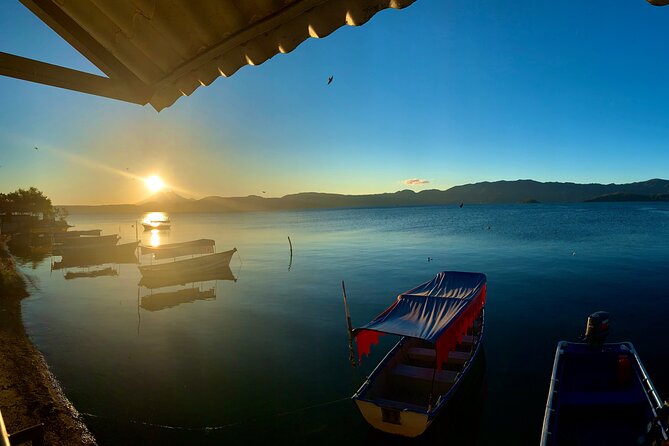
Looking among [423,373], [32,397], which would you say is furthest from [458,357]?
[32,397]

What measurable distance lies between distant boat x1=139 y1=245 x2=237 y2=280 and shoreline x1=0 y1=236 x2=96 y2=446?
18.3 metres

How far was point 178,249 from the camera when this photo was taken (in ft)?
180

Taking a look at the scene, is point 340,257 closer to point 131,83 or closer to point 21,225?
point 131,83

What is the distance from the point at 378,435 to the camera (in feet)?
47.5

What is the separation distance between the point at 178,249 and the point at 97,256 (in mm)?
23179

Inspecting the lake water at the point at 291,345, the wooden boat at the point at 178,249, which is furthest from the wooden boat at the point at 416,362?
the wooden boat at the point at 178,249

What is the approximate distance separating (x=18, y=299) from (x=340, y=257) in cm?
4099

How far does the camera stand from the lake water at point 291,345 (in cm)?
1543

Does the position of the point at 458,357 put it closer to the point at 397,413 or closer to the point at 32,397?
the point at 397,413

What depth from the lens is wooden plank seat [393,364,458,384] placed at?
14902 millimetres

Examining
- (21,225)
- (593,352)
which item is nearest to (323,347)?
(593,352)

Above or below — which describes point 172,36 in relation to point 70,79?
above

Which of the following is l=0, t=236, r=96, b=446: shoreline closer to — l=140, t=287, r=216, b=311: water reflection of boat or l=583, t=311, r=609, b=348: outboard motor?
l=140, t=287, r=216, b=311: water reflection of boat

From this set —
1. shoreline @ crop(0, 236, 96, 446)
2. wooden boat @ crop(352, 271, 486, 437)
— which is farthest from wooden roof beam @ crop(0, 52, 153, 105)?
shoreline @ crop(0, 236, 96, 446)
